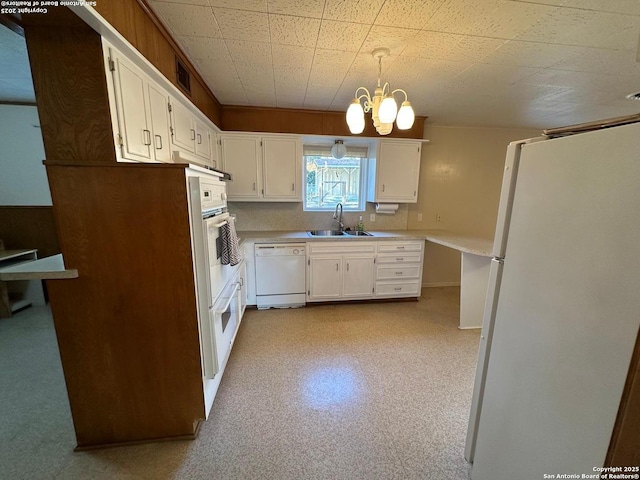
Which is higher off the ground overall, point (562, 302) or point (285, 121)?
point (285, 121)

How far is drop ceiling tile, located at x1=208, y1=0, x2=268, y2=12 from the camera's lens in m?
1.36

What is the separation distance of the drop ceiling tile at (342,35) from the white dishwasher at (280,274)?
78.3 inches

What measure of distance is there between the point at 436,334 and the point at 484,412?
1.54m

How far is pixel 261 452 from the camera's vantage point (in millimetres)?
1451

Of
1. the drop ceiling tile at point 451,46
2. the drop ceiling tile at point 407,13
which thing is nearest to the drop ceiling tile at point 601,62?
the drop ceiling tile at point 451,46

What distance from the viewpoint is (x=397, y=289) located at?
3.42 m

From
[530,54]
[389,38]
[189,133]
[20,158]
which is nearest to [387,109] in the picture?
[389,38]

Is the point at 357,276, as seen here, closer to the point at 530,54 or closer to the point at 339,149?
the point at 339,149

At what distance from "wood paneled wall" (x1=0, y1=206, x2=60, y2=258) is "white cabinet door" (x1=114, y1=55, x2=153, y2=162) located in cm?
293

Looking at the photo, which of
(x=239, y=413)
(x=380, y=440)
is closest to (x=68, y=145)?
(x=239, y=413)

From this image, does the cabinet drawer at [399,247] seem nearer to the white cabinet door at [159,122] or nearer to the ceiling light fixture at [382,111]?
the ceiling light fixture at [382,111]

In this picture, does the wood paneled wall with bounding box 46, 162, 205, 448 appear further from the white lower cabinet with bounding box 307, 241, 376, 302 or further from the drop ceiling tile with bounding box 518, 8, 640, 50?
the drop ceiling tile with bounding box 518, 8, 640, 50

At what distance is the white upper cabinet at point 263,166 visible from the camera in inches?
123

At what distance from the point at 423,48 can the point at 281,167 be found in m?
1.94
